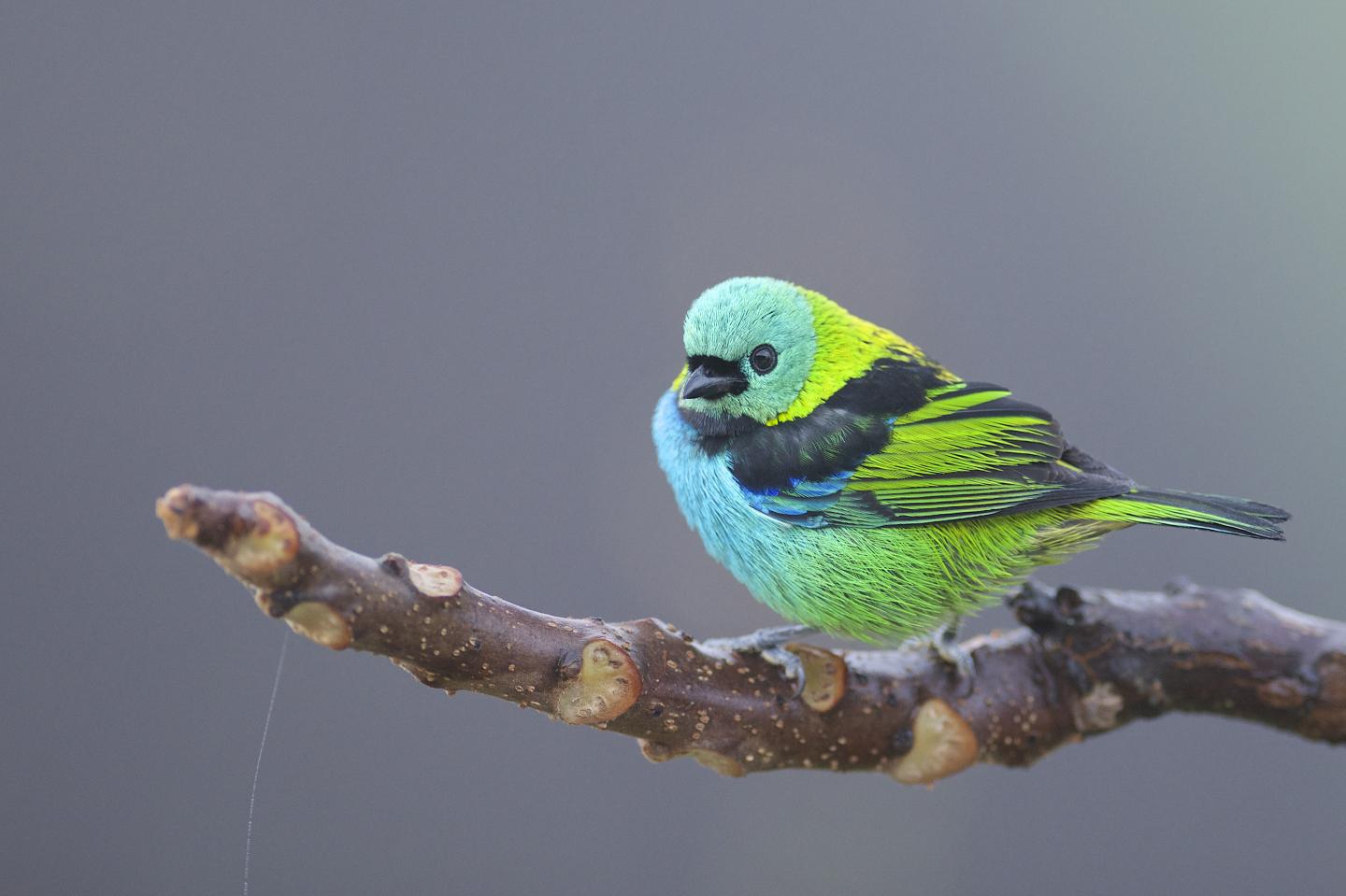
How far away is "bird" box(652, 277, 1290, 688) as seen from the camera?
2.37m

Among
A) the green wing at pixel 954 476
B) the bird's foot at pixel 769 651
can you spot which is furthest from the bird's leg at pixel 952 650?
the bird's foot at pixel 769 651

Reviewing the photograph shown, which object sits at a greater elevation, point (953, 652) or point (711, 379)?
point (711, 379)

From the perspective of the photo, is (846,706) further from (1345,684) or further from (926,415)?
(1345,684)

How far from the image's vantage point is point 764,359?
2.48 metres

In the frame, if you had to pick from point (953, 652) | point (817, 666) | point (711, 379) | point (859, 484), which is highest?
point (711, 379)

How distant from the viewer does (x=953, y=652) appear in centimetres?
246

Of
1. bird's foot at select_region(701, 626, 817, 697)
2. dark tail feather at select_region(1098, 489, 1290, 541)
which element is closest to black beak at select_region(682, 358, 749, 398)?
bird's foot at select_region(701, 626, 817, 697)

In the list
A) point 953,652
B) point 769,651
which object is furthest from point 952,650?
point 769,651

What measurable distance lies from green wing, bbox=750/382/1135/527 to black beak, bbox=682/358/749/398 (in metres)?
0.24

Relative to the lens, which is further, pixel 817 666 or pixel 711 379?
pixel 711 379

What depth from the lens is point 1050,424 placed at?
2.53 m

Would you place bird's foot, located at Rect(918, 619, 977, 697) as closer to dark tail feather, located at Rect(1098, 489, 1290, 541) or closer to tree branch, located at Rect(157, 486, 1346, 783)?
tree branch, located at Rect(157, 486, 1346, 783)

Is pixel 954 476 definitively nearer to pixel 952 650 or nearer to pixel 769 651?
pixel 952 650

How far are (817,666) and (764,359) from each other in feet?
2.30
